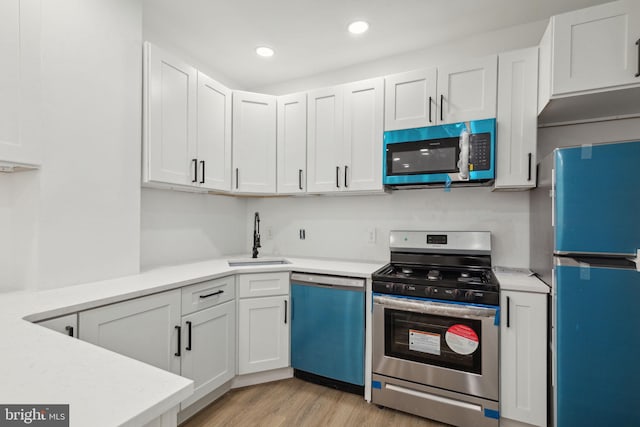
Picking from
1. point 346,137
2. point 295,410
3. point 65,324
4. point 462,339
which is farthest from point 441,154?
point 65,324

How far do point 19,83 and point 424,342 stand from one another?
104 inches

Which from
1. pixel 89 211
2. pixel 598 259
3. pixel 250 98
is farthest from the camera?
pixel 250 98

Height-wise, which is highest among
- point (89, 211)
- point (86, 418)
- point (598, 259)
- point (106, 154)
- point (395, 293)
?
point (106, 154)

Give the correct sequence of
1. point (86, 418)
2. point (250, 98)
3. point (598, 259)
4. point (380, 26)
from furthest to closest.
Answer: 1. point (250, 98)
2. point (380, 26)
3. point (598, 259)
4. point (86, 418)

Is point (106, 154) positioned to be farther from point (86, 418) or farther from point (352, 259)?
point (352, 259)

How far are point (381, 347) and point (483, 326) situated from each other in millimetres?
670

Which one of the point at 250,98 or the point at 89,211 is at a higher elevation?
the point at 250,98

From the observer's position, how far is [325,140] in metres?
2.65

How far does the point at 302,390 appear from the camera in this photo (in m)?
2.31

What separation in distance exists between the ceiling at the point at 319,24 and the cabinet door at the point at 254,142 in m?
0.41

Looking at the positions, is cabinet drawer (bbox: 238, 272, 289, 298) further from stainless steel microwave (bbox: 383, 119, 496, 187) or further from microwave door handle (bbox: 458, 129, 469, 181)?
microwave door handle (bbox: 458, 129, 469, 181)

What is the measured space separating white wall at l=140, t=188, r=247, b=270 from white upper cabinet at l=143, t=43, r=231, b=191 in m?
0.35

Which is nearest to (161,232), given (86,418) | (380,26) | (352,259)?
(352,259)

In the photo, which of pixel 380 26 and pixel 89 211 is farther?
pixel 380 26
